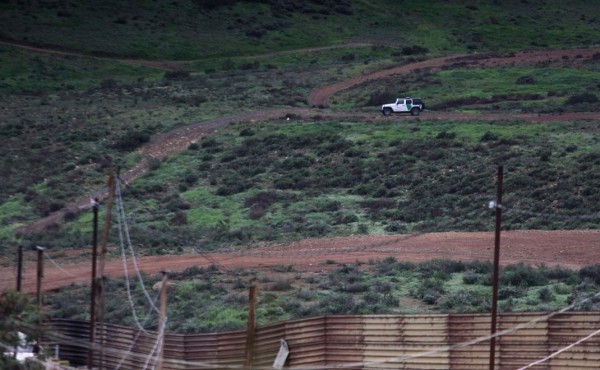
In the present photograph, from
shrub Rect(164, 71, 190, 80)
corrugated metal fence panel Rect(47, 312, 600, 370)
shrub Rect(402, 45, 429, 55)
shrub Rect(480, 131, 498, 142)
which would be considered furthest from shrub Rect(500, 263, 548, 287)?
shrub Rect(402, 45, 429, 55)

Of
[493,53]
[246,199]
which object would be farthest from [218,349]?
[493,53]

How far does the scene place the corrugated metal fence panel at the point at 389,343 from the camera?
81.7 feet

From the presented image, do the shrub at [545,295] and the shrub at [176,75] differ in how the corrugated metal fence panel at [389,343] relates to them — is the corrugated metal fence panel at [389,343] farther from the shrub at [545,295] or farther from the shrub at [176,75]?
the shrub at [176,75]

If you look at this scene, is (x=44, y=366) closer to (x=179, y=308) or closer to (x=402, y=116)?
(x=179, y=308)

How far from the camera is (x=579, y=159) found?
5472 cm

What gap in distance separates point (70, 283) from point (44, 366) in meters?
13.7

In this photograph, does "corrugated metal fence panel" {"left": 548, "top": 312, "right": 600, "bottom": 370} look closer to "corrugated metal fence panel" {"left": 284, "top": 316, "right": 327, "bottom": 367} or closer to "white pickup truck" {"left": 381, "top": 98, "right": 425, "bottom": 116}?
"corrugated metal fence panel" {"left": 284, "top": 316, "right": 327, "bottom": 367}

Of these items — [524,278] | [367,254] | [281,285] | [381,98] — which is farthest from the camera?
[381,98]

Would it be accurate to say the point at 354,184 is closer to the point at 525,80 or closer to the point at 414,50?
the point at 525,80

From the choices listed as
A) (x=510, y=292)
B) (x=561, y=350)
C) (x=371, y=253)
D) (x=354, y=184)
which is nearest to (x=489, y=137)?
(x=354, y=184)

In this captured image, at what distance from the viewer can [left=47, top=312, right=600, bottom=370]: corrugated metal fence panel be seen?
2489 cm

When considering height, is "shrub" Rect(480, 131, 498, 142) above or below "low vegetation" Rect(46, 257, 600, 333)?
above

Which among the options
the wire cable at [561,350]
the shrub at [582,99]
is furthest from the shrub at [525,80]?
the wire cable at [561,350]

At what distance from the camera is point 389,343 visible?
26.9 meters
